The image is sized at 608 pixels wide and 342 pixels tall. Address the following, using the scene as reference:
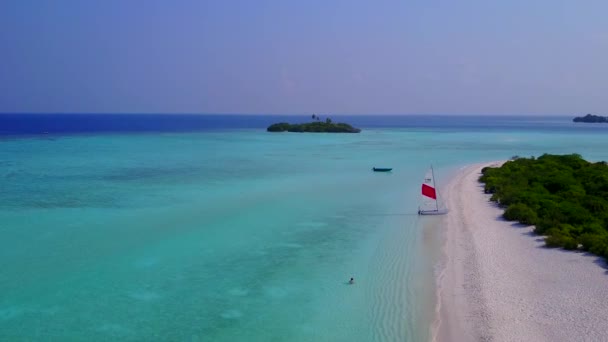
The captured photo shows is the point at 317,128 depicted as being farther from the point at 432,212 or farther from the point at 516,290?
the point at 516,290

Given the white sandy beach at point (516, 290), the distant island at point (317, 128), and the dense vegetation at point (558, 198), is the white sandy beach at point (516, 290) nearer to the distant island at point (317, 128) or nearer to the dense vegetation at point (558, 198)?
the dense vegetation at point (558, 198)

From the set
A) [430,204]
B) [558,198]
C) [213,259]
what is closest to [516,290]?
[213,259]

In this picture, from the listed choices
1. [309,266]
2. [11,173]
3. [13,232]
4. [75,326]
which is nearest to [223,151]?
[11,173]

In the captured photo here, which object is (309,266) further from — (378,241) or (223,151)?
(223,151)

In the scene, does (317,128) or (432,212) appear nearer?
(432,212)

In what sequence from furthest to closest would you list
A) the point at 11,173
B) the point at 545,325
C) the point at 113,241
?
the point at 11,173 → the point at 113,241 → the point at 545,325

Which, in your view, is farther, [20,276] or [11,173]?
[11,173]
